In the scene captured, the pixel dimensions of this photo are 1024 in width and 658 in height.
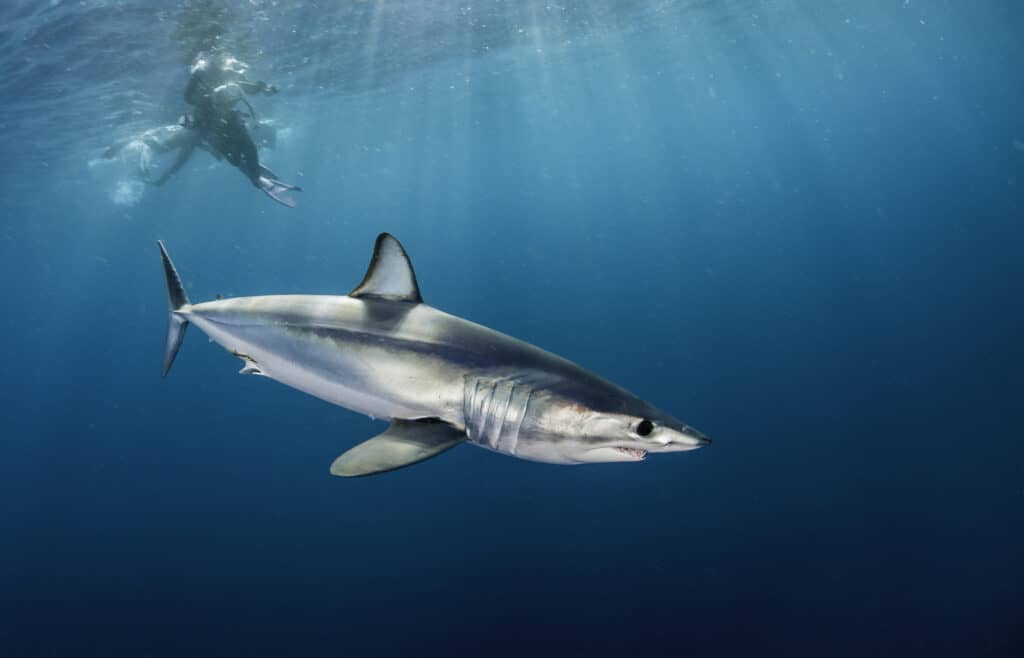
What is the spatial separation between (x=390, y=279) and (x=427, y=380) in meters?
0.74

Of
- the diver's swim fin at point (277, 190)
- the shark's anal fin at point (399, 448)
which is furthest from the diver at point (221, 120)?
the shark's anal fin at point (399, 448)

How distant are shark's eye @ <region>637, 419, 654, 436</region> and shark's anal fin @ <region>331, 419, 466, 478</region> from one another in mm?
852

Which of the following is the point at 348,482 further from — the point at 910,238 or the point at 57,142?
the point at 910,238

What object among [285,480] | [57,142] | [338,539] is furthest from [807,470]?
[57,142]

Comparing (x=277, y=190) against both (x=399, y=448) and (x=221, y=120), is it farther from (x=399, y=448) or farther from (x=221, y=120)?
(x=399, y=448)

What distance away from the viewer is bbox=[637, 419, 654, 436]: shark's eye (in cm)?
226

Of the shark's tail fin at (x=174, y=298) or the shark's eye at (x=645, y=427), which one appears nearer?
the shark's eye at (x=645, y=427)

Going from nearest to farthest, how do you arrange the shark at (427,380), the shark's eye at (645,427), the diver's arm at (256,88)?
1. the shark's eye at (645,427)
2. the shark at (427,380)
3. the diver's arm at (256,88)

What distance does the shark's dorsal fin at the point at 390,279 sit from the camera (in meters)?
3.03

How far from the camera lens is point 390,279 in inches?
122

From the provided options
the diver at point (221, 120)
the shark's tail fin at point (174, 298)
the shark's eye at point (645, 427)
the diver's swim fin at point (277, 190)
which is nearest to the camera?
the shark's eye at point (645, 427)

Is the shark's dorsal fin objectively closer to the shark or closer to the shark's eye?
the shark

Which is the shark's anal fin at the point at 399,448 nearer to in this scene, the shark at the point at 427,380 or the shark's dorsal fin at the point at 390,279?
the shark at the point at 427,380

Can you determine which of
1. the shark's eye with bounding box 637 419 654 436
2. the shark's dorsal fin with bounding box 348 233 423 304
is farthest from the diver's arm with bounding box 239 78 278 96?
the shark's eye with bounding box 637 419 654 436
